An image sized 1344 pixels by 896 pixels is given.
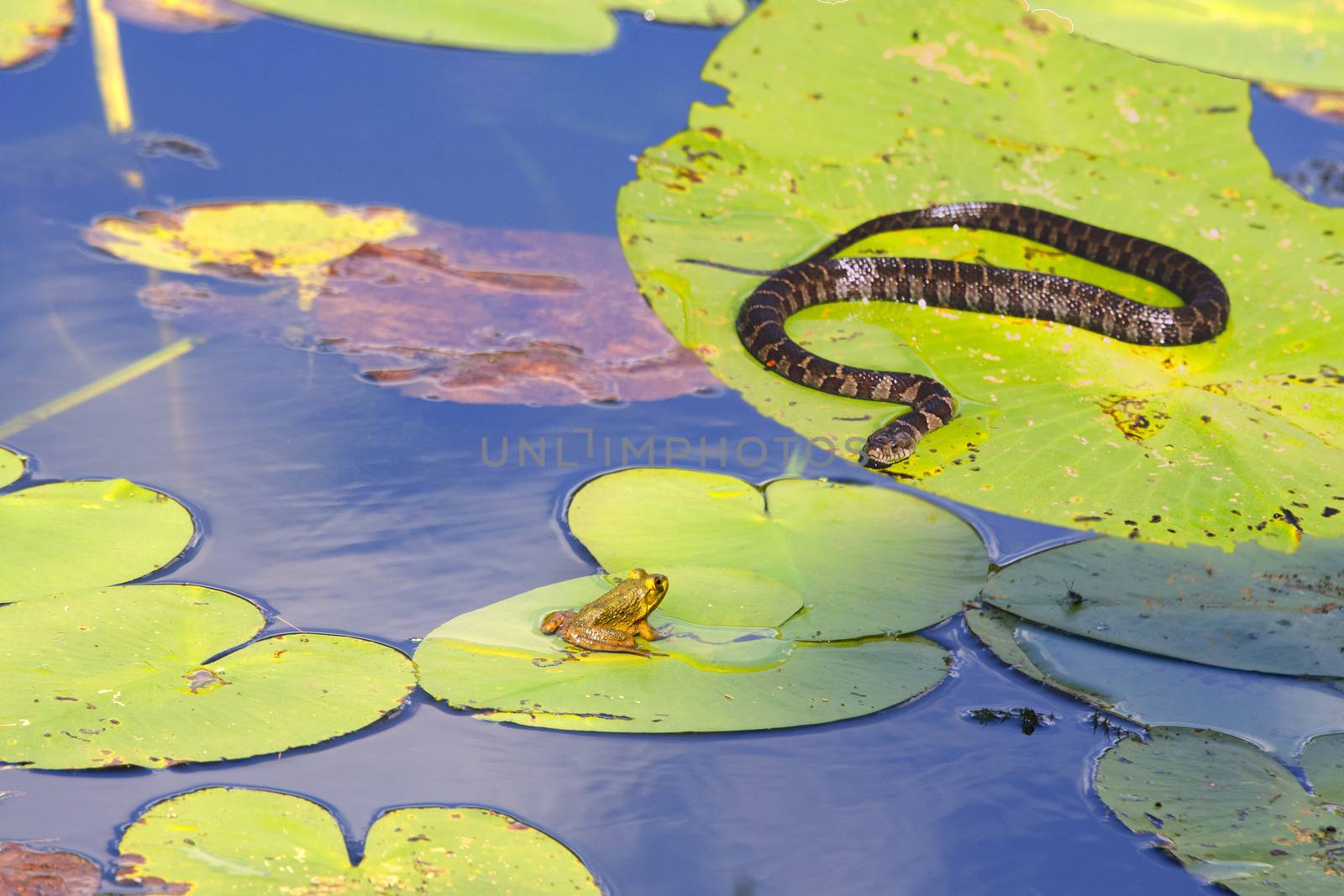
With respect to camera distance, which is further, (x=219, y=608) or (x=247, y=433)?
(x=247, y=433)

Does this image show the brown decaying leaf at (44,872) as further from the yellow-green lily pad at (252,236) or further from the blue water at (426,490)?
the yellow-green lily pad at (252,236)

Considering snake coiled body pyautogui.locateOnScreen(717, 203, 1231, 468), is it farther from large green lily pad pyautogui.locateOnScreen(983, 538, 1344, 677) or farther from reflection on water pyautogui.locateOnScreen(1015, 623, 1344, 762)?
reflection on water pyautogui.locateOnScreen(1015, 623, 1344, 762)

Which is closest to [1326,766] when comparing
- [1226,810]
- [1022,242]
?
[1226,810]

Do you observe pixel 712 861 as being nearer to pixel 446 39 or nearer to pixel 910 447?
pixel 910 447

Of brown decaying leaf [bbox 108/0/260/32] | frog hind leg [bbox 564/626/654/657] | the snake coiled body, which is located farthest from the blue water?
the snake coiled body

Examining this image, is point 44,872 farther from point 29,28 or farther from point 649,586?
point 29,28

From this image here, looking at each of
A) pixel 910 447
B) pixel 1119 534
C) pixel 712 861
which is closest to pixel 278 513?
pixel 712 861

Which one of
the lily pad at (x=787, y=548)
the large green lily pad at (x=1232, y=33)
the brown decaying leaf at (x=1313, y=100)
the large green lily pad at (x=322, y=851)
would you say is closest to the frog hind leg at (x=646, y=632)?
the lily pad at (x=787, y=548)
